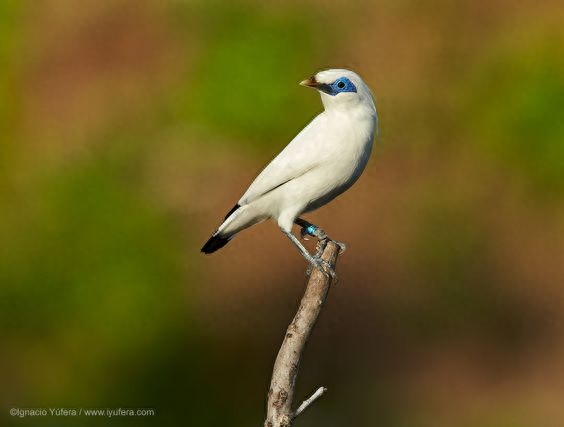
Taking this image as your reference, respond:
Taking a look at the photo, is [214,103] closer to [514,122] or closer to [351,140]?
[514,122]

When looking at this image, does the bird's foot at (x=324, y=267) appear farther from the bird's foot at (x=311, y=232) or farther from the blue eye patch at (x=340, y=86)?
the blue eye patch at (x=340, y=86)

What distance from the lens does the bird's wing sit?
19.0ft

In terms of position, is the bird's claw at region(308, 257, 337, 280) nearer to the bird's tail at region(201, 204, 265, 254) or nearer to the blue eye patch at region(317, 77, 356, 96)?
the bird's tail at region(201, 204, 265, 254)

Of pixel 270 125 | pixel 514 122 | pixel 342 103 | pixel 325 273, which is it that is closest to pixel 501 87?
pixel 514 122

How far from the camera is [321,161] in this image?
226 inches

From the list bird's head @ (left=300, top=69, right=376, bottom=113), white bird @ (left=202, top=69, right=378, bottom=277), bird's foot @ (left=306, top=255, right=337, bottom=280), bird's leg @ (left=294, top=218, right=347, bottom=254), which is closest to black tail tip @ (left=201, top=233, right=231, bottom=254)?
white bird @ (left=202, top=69, right=378, bottom=277)

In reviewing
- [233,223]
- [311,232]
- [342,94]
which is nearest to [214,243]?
[233,223]

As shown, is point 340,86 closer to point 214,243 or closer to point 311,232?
point 311,232

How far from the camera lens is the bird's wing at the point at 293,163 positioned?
5.80 m

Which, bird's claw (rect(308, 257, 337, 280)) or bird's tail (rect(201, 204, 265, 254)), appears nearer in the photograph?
bird's claw (rect(308, 257, 337, 280))

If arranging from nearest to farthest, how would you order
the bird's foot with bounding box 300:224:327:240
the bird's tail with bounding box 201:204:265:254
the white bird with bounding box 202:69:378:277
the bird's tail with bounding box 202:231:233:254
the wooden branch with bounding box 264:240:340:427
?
1. the wooden branch with bounding box 264:240:340:427
2. the white bird with bounding box 202:69:378:277
3. the bird's foot with bounding box 300:224:327:240
4. the bird's tail with bounding box 201:204:265:254
5. the bird's tail with bounding box 202:231:233:254

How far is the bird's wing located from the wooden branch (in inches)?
29.3

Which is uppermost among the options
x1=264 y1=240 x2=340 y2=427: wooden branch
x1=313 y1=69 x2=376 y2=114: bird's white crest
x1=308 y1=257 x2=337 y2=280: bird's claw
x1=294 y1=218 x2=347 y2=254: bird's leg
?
x1=313 y1=69 x2=376 y2=114: bird's white crest

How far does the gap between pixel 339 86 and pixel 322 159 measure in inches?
17.8
